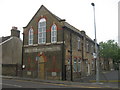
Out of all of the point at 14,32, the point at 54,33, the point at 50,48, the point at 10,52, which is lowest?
the point at 10,52

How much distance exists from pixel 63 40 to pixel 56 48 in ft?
5.36

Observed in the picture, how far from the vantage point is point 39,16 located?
27875 mm

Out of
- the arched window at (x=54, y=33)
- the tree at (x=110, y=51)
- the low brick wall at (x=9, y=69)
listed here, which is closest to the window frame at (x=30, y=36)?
the arched window at (x=54, y=33)

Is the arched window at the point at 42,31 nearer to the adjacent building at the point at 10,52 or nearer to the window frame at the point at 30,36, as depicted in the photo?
the window frame at the point at 30,36

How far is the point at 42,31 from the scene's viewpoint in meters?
27.3

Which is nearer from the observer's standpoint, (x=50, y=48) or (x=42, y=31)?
(x=50, y=48)

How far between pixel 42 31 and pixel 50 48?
3.46m

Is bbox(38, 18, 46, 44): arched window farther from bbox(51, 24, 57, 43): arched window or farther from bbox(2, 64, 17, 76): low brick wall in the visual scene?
bbox(2, 64, 17, 76): low brick wall

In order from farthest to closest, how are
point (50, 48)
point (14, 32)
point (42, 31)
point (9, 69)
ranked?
point (14, 32), point (9, 69), point (42, 31), point (50, 48)

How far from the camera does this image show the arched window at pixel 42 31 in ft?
88.6

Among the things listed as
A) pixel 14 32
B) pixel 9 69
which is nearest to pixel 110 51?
pixel 14 32

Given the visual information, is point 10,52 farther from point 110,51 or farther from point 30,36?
point 110,51

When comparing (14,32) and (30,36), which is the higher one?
(14,32)

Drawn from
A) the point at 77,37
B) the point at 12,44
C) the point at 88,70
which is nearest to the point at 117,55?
the point at 88,70
